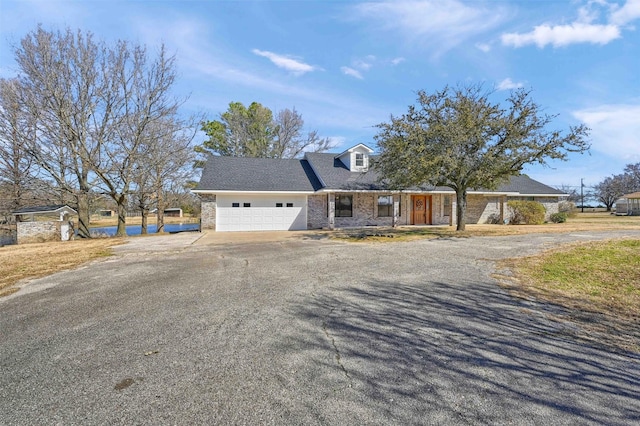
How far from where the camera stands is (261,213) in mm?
18125


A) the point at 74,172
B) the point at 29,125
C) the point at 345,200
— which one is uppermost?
the point at 29,125

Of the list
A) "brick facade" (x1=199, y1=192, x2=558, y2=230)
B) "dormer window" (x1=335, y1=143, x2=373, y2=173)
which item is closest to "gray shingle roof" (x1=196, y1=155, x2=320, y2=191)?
"brick facade" (x1=199, y1=192, x2=558, y2=230)

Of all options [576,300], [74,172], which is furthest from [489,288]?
[74,172]

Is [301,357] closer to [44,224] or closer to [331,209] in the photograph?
[331,209]

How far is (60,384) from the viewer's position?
2.69 meters

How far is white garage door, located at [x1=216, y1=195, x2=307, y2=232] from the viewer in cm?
1764

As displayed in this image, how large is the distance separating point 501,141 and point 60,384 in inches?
608

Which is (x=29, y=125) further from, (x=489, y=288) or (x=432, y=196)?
(x=432, y=196)

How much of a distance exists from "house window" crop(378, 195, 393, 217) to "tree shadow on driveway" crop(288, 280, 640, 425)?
15.1 m

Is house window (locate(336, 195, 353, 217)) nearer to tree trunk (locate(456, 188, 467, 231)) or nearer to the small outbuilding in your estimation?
tree trunk (locate(456, 188, 467, 231))

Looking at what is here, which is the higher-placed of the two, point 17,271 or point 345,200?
point 345,200

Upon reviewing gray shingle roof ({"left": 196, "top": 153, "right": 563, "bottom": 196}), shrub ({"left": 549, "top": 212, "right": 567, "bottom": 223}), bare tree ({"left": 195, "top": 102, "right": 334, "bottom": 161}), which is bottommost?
shrub ({"left": 549, "top": 212, "right": 567, "bottom": 223})

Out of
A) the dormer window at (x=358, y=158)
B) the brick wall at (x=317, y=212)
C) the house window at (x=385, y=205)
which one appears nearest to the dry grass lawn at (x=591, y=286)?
the house window at (x=385, y=205)

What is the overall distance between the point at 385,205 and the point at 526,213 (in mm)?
9795
